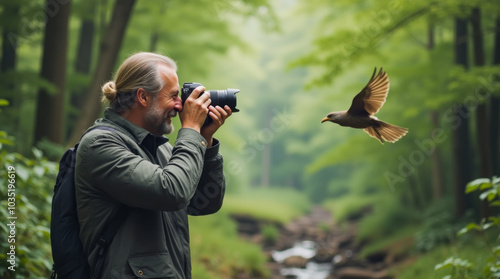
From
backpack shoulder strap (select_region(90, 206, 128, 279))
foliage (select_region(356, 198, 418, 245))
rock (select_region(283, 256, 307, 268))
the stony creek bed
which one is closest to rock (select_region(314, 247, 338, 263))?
the stony creek bed

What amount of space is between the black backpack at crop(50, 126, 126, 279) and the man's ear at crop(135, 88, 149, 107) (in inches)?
16.0

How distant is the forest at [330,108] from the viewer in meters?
4.75

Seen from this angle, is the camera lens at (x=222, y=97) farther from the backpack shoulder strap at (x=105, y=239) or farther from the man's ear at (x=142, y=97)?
the backpack shoulder strap at (x=105, y=239)

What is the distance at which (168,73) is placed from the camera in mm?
1946

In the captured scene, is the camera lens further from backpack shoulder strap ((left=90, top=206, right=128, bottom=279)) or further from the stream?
the stream

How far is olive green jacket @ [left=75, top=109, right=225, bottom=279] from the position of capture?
1.68 metres

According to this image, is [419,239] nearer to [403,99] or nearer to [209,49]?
[403,99]

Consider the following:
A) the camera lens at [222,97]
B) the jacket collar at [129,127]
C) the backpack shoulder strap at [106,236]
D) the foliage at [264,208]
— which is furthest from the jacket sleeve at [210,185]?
the foliage at [264,208]

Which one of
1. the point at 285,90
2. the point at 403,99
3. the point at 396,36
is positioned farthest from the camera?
the point at 285,90

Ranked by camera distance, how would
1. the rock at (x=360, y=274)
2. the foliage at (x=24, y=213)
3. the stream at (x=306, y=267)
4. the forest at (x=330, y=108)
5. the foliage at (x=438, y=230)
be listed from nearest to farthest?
the foliage at (x=24, y=213), the forest at (x=330, y=108), the foliage at (x=438, y=230), the rock at (x=360, y=274), the stream at (x=306, y=267)

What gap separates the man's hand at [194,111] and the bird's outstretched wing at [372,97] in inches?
23.0

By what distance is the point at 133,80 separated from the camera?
191 centimetres

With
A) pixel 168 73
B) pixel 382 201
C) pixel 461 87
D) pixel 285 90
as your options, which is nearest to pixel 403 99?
pixel 461 87

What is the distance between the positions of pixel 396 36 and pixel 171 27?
13.0 ft
